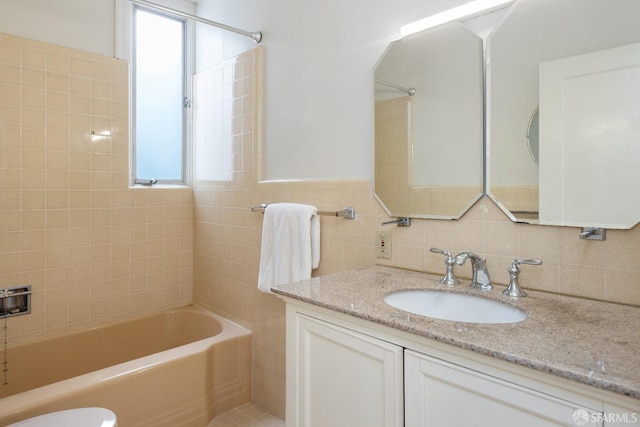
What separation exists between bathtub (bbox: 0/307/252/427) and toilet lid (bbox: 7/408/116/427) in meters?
0.16

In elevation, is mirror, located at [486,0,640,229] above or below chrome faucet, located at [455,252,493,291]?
above

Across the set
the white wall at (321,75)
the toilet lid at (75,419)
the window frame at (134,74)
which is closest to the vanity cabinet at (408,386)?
the toilet lid at (75,419)

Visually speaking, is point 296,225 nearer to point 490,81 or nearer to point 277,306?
point 277,306

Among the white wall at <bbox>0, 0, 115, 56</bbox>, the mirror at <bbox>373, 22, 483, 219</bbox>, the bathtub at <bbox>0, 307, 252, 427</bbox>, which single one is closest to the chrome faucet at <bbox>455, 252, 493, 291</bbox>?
the mirror at <bbox>373, 22, 483, 219</bbox>

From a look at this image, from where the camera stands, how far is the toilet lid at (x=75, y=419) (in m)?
1.35

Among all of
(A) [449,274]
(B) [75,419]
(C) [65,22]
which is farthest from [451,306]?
(C) [65,22]

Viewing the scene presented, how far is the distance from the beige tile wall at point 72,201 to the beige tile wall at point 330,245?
1.24 feet

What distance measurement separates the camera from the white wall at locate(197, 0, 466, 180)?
1670mm

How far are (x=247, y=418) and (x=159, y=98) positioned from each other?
2181 millimetres

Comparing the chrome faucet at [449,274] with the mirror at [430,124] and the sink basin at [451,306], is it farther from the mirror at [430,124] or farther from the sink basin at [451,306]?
the mirror at [430,124]

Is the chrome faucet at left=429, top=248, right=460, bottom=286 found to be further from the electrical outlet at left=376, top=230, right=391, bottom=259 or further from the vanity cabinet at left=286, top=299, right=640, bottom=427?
the vanity cabinet at left=286, top=299, right=640, bottom=427

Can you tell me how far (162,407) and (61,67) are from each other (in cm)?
199

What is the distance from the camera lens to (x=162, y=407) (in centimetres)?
185

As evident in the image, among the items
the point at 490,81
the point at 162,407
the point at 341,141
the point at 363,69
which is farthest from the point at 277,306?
the point at 490,81
